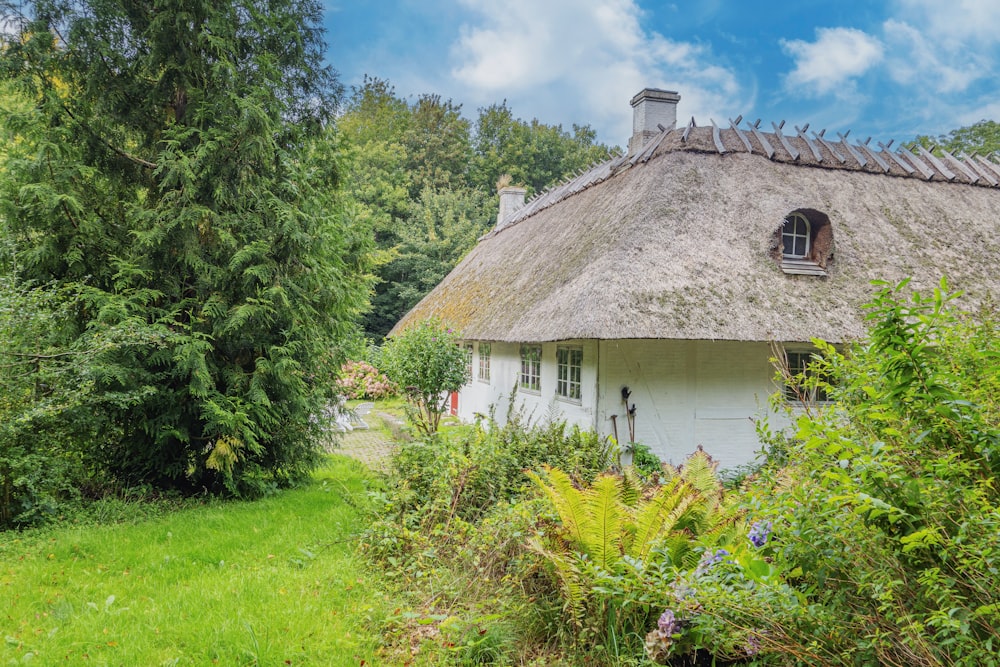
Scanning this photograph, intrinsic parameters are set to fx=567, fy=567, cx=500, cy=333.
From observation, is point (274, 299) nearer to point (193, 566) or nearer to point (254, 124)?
point (254, 124)

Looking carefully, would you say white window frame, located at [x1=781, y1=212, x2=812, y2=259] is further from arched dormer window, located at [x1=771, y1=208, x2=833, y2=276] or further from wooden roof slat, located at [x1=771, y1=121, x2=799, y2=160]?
wooden roof slat, located at [x1=771, y1=121, x2=799, y2=160]

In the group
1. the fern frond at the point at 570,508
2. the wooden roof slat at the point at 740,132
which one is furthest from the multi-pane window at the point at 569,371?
the fern frond at the point at 570,508

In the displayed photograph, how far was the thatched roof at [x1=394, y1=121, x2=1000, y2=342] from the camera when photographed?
25.3ft

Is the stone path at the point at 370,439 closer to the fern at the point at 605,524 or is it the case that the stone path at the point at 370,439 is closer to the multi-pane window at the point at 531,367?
the multi-pane window at the point at 531,367

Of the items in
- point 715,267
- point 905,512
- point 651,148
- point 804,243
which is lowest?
point 905,512

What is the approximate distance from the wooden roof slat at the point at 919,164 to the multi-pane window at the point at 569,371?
8110 millimetres

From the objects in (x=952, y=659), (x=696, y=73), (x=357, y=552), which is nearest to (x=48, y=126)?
(x=357, y=552)

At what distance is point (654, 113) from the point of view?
11609 millimetres

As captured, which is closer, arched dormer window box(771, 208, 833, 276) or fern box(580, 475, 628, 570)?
fern box(580, 475, 628, 570)

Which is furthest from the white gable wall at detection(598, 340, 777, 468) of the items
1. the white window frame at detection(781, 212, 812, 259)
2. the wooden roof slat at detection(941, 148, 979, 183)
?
the wooden roof slat at detection(941, 148, 979, 183)

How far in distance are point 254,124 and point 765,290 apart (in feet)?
23.4

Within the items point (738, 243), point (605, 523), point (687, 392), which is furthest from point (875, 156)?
point (605, 523)

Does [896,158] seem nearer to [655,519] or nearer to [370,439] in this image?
[655,519]

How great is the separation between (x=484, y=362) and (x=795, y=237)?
24.9ft
